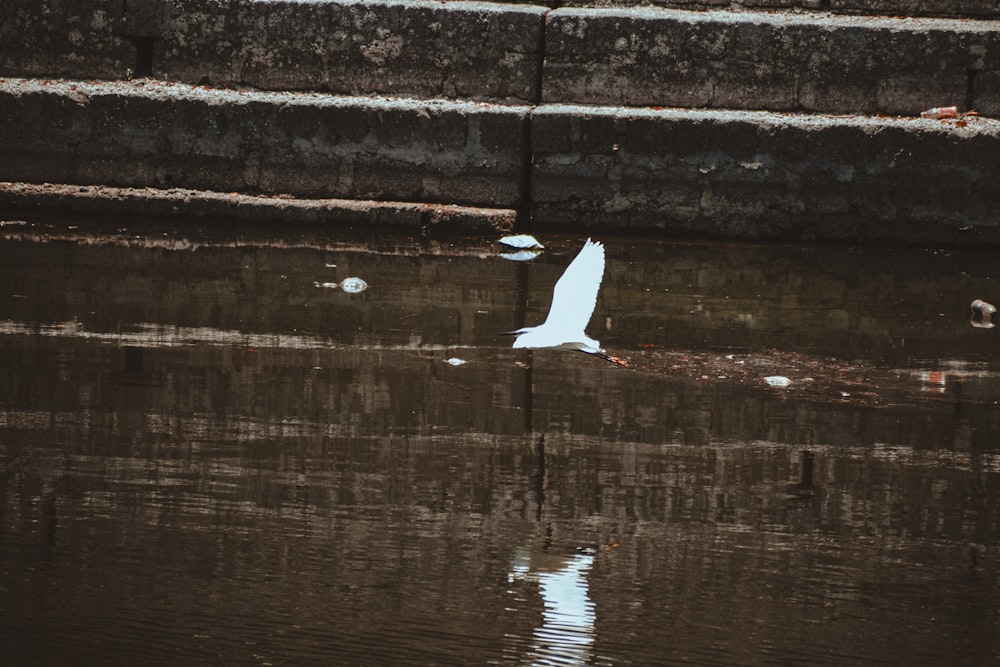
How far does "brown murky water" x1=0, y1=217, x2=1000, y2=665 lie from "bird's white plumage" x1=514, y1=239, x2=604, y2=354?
8.7 inches

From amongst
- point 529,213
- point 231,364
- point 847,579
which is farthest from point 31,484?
point 529,213

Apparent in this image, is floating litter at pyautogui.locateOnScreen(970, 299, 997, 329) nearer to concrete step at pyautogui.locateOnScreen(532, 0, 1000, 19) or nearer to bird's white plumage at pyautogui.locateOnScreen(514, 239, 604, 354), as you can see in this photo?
bird's white plumage at pyautogui.locateOnScreen(514, 239, 604, 354)

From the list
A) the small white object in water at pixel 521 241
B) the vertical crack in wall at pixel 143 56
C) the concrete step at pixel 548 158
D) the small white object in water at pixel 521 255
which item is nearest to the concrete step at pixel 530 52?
the vertical crack in wall at pixel 143 56

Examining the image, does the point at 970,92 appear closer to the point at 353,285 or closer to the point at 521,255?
the point at 521,255

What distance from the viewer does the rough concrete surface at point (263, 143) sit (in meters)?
6.11

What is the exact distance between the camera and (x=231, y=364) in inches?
153

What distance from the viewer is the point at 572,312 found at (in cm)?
344

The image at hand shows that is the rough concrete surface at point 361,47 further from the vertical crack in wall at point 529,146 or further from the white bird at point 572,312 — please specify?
the white bird at point 572,312

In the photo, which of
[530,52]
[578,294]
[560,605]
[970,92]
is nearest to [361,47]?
[530,52]

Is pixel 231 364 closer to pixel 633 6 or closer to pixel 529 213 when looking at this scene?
pixel 529 213

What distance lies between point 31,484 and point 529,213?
3.62 metres

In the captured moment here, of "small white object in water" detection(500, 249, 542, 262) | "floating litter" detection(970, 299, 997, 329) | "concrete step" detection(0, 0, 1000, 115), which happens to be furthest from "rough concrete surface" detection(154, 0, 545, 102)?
"floating litter" detection(970, 299, 997, 329)

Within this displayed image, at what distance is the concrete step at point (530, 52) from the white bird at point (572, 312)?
2.97 m

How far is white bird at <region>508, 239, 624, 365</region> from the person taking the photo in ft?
11.1
